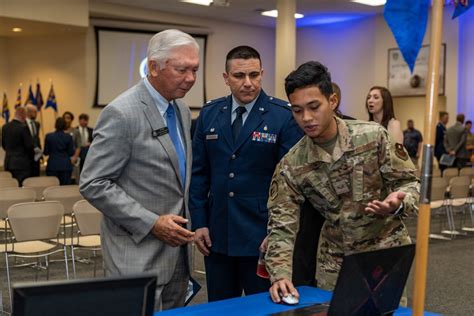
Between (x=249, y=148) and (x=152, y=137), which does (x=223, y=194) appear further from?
(x=152, y=137)

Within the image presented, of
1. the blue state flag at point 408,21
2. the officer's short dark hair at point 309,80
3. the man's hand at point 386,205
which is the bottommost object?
the man's hand at point 386,205

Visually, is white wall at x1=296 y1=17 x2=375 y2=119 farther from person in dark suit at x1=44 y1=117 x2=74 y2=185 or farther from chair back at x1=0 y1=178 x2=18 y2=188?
chair back at x1=0 y1=178 x2=18 y2=188

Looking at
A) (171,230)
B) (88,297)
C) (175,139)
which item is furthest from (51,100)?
(88,297)

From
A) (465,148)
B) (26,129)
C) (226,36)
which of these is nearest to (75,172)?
(26,129)

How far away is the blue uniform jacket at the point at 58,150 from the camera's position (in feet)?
33.6

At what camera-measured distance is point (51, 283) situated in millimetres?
1312

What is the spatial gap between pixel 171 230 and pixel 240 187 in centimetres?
70

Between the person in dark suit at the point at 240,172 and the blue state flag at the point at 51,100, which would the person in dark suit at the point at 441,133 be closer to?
the blue state flag at the point at 51,100

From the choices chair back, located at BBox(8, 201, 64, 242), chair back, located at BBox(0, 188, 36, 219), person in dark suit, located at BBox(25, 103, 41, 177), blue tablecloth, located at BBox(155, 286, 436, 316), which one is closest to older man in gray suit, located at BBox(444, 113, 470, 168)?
person in dark suit, located at BBox(25, 103, 41, 177)

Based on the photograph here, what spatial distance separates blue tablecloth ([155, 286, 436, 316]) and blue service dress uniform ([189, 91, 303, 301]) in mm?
807

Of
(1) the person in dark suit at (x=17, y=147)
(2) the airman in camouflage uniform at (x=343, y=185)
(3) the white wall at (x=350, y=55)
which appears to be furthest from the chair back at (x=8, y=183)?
(3) the white wall at (x=350, y=55)

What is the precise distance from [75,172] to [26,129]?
9.90 ft

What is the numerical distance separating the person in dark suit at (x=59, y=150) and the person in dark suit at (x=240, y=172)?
7473 millimetres

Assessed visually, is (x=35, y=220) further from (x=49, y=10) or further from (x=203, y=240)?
(x=49, y=10)
